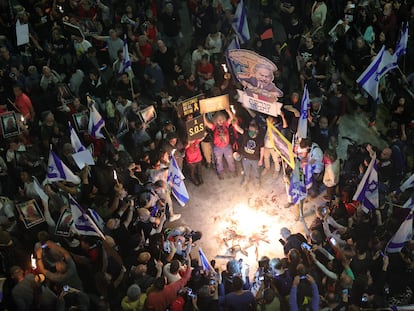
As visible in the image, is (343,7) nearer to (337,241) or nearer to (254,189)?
(254,189)

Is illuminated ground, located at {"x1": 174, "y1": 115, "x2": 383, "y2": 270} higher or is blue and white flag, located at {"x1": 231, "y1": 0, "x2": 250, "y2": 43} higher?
blue and white flag, located at {"x1": 231, "y1": 0, "x2": 250, "y2": 43}

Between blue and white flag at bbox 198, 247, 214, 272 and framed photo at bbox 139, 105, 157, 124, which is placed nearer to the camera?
blue and white flag at bbox 198, 247, 214, 272

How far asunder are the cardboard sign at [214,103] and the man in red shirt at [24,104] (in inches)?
151

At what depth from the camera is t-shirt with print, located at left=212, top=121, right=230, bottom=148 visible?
464 inches

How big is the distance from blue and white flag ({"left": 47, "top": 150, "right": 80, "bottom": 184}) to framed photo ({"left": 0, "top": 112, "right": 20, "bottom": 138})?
78.5 inches

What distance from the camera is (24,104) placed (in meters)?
12.2

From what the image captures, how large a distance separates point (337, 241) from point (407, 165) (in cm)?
295

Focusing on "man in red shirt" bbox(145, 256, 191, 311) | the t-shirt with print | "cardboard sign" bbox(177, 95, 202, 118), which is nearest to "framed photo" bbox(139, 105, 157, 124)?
"cardboard sign" bbox(177, 95, 202, 118)

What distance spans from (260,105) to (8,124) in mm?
5258

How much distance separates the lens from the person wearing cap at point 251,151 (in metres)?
11.5

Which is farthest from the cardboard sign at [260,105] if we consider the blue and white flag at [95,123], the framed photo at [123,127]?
the blue and white flag at [95,123]

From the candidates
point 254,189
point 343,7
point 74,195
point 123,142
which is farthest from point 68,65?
point 343,7

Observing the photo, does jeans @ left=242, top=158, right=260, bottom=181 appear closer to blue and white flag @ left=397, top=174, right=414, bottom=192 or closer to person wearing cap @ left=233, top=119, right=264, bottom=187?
person wearing cap @ left=233, top=119, right=264, bottom=187

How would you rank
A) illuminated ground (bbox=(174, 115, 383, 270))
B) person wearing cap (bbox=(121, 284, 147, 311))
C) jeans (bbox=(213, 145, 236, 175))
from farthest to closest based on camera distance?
jeans (bbox=(213, 145, 236, 175)) → illuminated ground (bbox=(174, 115, 383, 270)) → person wearing cap (bbox=(121, 284, 147, 311))
